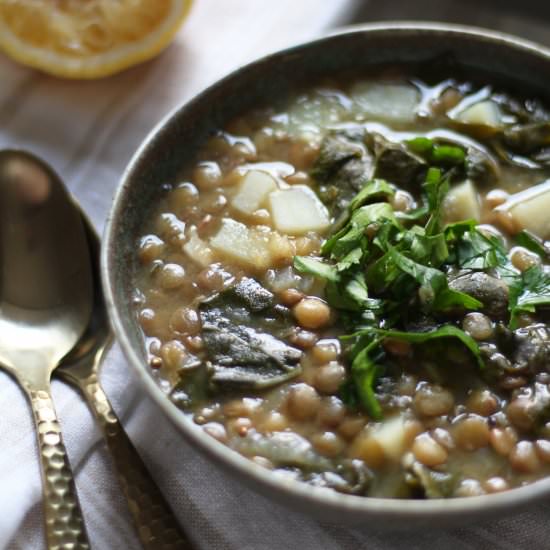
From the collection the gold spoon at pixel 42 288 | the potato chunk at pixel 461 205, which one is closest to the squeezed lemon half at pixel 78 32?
the gold spoon at pixel 42 288

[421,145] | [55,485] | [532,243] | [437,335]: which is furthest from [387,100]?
[55,485]

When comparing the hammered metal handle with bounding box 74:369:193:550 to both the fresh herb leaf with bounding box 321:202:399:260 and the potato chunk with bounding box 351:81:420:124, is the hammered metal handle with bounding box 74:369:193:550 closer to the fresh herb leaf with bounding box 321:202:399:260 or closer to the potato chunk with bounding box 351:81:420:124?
the fresh herb leaf with bounding box 321:202:399:260

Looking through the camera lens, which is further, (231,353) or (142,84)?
(142,84)

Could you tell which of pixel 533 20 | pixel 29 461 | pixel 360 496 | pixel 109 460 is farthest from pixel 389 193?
pixel 533 20

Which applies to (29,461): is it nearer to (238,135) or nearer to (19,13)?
(238,135)

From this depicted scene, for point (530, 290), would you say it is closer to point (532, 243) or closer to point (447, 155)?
point (532, 243)

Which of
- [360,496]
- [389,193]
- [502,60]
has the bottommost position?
[360,496]

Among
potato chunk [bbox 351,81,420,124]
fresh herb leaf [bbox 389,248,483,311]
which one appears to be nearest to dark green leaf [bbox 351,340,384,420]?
fresh herb leaf [bbox 389,248,483,311]
